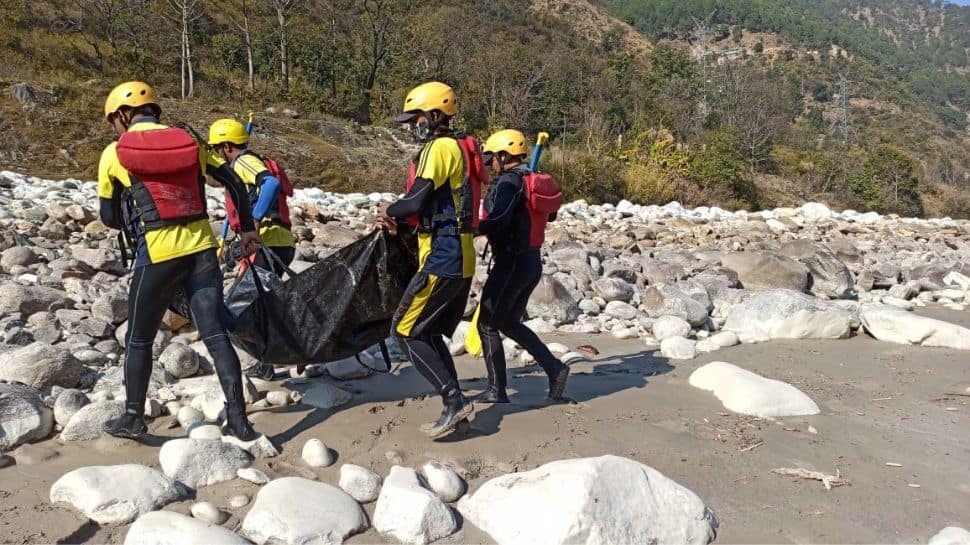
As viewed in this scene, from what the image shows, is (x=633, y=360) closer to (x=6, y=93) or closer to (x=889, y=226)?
(x=889, y=226)

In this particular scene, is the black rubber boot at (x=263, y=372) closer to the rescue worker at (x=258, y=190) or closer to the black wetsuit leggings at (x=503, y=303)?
the rescue worker at (x=258, y=190)

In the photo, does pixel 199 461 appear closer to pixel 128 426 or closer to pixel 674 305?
pixel 128 426

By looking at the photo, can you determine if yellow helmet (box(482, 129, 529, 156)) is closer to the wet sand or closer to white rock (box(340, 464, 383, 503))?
the wet sand

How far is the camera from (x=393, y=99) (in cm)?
2952

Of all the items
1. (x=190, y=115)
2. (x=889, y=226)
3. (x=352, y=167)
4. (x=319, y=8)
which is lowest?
(x=889, y=226)

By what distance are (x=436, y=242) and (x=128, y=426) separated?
172cm

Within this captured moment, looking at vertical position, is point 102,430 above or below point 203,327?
below

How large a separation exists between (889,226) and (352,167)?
41.9 ft

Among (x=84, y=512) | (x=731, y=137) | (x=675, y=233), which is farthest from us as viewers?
(x=731, y=137)

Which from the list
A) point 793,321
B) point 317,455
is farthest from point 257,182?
point 793,321

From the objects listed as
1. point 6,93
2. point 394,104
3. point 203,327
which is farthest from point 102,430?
point 394,104

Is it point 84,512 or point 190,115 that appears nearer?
point 84,512

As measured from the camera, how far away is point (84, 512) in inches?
113

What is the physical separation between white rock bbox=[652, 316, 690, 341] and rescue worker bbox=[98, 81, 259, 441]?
13.0ft
